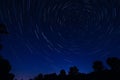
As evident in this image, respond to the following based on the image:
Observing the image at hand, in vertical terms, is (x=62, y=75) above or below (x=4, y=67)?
above

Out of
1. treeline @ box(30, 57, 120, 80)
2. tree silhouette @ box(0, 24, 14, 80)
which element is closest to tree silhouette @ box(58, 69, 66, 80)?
treeline @ box(30, 57, 120, 80)

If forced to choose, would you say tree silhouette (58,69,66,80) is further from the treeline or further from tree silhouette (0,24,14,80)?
tree silhouette (0,24,14,80)

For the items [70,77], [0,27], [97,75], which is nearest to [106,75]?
[97,75]

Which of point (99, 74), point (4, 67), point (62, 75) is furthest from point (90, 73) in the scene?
point (4, 67)

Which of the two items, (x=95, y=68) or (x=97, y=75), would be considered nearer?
(x=97, y=75)

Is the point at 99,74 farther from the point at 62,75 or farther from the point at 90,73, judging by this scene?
the point at 62,75

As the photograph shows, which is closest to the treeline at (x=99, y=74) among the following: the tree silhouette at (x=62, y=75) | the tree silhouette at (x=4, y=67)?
the tree silhouette at (x=62, y=75)

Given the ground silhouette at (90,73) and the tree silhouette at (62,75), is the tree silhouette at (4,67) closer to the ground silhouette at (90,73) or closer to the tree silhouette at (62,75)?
the ground silhouette at (90,73)

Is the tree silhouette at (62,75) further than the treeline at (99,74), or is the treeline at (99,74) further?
the tree silhouette at (62,75)

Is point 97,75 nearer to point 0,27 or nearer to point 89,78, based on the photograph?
point 89,78

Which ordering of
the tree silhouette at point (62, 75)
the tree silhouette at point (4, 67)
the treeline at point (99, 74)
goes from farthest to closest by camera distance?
the tree silhouette at point (62, 75)
the tree silhouette at point (4, 67)
the treeline at point (99, 74)

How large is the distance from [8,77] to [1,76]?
157 centimetres

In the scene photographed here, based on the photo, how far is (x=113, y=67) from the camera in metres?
46.3

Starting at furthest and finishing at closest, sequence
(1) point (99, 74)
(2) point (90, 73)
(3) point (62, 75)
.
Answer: (3) point (62, 75) → (2) point (90, 73) → (1) point (99, 74)
